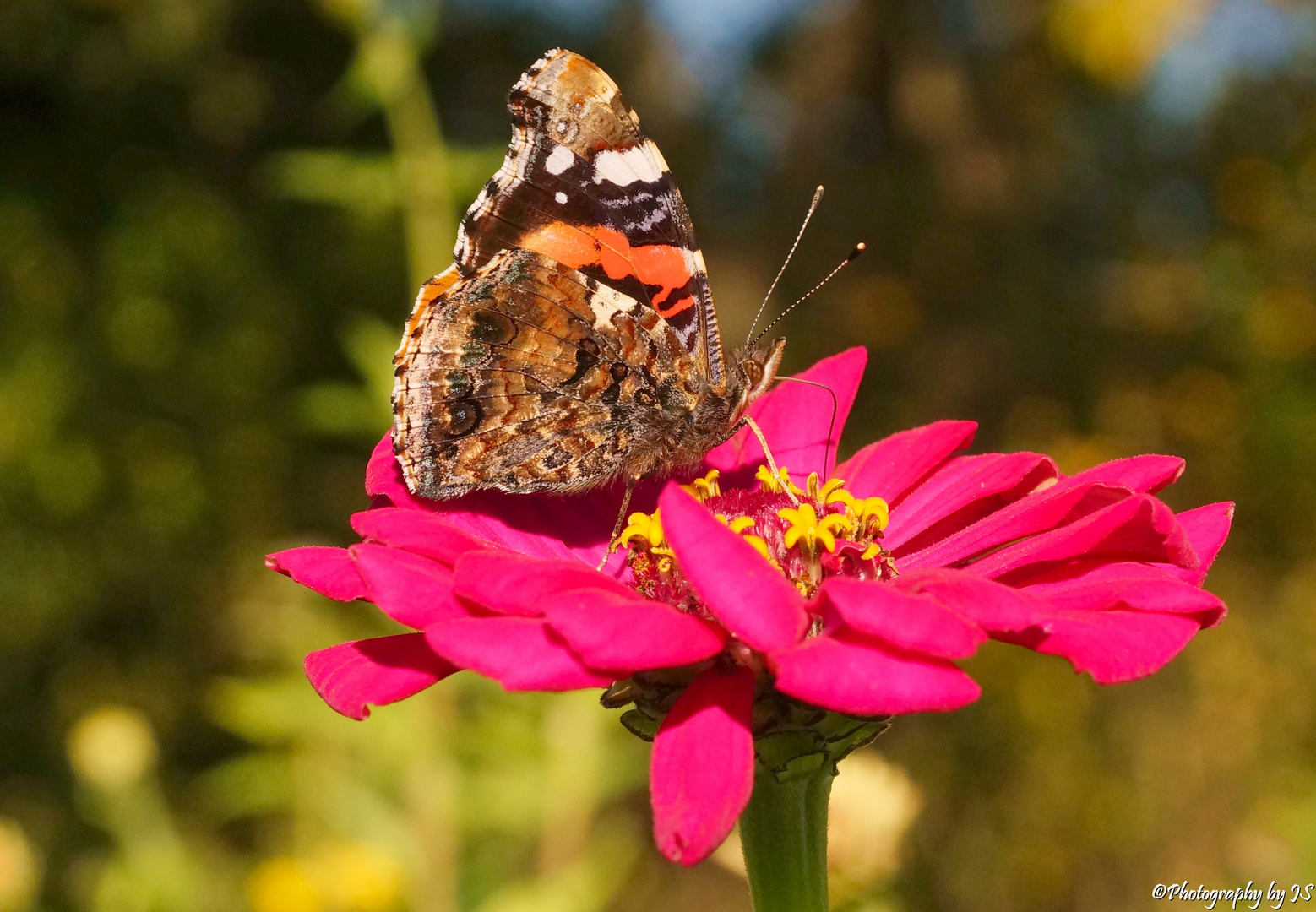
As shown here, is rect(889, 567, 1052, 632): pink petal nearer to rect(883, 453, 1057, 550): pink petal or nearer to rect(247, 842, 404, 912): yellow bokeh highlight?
rect(883, 453, 1057, 550): pink petal

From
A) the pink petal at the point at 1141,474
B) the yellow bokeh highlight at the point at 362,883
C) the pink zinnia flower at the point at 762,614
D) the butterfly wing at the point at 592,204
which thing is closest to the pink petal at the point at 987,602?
the pink zinnia flower at the point at 762,614

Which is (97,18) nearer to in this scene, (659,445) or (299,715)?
(299,715)

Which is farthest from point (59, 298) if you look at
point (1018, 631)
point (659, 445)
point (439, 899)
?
point (1018, 631)

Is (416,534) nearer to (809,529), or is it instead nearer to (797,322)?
(809,529)

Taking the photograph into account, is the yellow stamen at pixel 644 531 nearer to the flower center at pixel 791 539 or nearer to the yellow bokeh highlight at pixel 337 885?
the flower center at pixel 791 539

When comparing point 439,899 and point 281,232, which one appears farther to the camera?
point 281,232

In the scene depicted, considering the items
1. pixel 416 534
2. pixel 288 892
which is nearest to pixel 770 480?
pixel 416 534
